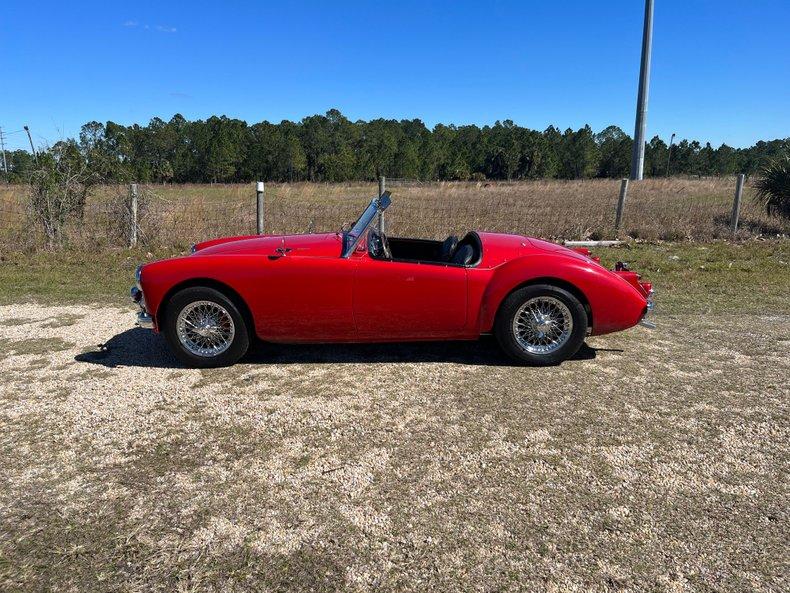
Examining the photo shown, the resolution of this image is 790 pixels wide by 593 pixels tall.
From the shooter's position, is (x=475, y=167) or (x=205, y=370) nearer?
(x=205, y=370)

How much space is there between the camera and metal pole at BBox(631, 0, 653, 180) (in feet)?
73.2

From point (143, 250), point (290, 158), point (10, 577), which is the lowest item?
point (10, 577)

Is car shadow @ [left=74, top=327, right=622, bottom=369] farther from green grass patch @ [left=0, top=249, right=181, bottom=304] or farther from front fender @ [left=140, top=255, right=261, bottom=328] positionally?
green grass patch @ [left=0, top=249, right=181, bottom=304]

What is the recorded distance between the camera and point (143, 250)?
9.52 meters

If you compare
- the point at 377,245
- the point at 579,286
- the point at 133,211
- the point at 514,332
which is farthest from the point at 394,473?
the point at 133,211

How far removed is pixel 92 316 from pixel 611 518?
5580 mm

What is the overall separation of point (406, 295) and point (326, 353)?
3.38ft

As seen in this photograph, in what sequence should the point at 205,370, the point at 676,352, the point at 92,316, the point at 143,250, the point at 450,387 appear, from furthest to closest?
1. the point at 143,250
2. the point at 92,316
3. the point at 676,352
4. the point at 205,370
5. the point at 450,387

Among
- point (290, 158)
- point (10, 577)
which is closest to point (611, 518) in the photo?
point (10, 577)

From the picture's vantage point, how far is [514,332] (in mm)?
4203

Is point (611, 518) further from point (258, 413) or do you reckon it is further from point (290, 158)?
point (290, 158)

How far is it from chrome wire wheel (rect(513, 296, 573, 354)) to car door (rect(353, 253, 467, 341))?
0.49m

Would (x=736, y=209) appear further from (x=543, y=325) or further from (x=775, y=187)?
(x=543, y=325)

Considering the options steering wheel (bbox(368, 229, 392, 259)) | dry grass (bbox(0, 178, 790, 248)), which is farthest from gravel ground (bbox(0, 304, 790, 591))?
dry grass (bbox(0, 178, 790, 248))
